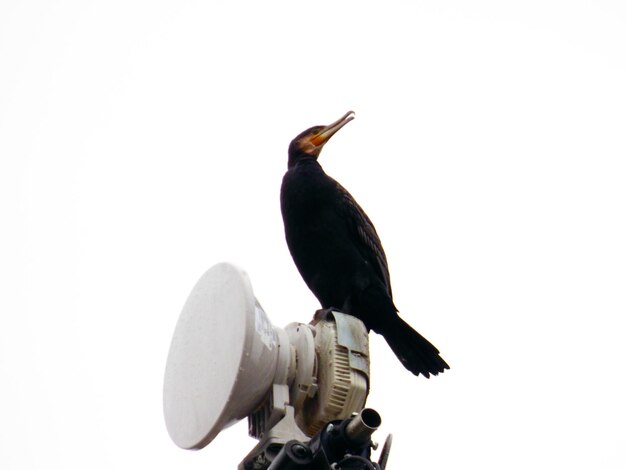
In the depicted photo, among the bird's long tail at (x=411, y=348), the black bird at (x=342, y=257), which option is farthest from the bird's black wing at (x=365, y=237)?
the bird's long tail at (x=411, y=348)

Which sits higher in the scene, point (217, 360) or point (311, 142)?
point (311, 142)

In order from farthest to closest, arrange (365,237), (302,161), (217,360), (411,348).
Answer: (302,161), (365,237), (411,348), (217,360)

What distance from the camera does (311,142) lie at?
4.75 metres

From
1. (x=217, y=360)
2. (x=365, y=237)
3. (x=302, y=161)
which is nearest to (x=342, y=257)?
(x=365, y=237)

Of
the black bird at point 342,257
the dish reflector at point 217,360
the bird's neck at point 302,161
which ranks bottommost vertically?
the dish reflector at point 217,360

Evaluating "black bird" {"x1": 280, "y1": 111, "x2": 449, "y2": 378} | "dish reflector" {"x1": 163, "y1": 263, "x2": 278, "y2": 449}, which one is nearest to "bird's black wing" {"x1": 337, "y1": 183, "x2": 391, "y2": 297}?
"black bird" {"x1": 280, "y1": 111, "x2": 449, "y2": 378}

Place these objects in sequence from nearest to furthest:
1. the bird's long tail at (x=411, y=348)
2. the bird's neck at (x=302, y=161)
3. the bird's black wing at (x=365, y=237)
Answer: the bird's long tail at (x=411, y=348)
the bird's black wing at (x=365, y=237)
the bird's neck at (x=302, y=161)

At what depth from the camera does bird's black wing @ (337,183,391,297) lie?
4254 millimetres

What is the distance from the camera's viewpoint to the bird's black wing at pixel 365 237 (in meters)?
4.25

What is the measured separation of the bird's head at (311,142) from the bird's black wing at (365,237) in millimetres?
371

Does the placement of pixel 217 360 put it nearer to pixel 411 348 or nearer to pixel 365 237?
pixel 411 348

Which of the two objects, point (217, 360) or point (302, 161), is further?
point (302, 161)

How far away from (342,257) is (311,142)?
2.60ft

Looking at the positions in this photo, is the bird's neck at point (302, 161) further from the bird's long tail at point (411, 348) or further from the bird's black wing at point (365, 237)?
the bird's long tail at point (411, 348)
